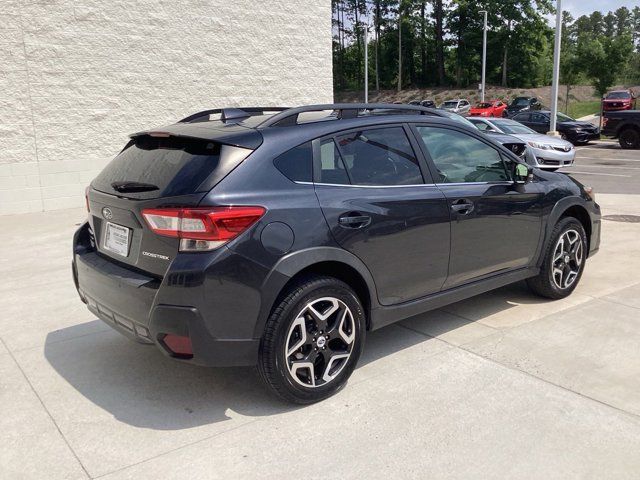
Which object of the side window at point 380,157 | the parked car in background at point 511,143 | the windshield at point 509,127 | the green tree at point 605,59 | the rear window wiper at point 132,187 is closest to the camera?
the rear window wiper at point 132,187

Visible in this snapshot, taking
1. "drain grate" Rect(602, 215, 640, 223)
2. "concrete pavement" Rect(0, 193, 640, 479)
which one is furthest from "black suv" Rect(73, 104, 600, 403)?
"drain grate" Rect(602, 215, 640, 223)

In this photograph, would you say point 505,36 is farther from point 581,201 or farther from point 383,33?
point 581,201

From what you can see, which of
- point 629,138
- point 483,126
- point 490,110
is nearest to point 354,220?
point 483,126

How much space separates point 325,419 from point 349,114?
191cm

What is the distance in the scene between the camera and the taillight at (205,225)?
2980 millimetres

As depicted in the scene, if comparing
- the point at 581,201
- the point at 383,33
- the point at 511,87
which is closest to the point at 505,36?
the point at 511,87

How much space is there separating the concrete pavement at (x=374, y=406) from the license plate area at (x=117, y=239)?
2.91 ft

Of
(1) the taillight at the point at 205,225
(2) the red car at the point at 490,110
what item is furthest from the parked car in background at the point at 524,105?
(1) the taillight at the point at 205,225

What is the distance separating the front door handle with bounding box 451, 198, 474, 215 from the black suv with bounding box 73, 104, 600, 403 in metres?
0.01

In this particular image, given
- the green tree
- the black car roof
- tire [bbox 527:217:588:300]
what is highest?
the green tree

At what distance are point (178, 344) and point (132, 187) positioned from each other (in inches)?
37.7

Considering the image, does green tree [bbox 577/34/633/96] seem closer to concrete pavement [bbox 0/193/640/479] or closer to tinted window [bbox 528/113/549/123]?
tinted window [bbox 528/113/549/123]

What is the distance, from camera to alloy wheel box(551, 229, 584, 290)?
16.3 ft

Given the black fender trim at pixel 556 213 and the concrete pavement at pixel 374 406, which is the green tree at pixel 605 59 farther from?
the concrete pavement at pixel 374 406
